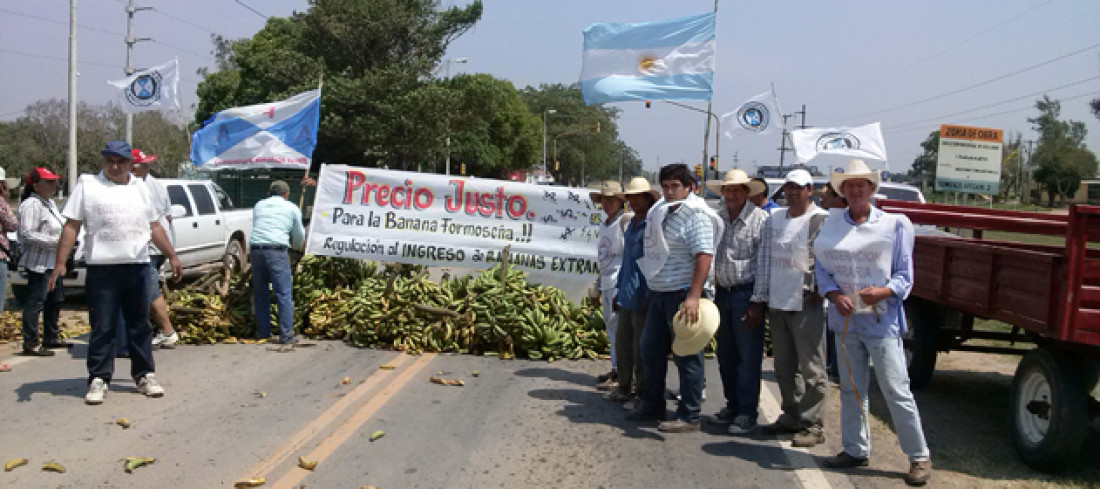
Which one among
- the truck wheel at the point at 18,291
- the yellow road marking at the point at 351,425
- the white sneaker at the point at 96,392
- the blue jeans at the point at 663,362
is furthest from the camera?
the truck wheel at the point at 18,291

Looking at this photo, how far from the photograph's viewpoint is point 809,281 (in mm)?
5844

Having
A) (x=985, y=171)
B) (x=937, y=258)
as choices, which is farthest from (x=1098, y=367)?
(x=985, y=171)

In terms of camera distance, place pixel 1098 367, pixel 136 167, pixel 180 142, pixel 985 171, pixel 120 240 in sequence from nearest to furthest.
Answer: pixel 1098 367, pixel 120 240, pixel 136 167, pixel 985 171, pixel 180 142

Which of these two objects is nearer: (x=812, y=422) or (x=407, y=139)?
(x=812, y=422)

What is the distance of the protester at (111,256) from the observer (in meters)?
6.38

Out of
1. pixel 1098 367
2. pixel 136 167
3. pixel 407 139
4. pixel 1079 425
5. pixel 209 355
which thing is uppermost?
pixel 407 139

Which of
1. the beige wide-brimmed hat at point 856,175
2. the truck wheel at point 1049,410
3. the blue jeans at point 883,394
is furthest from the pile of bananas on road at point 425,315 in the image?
the truck wheel at point 1049,410

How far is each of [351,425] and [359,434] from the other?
0.22 metres

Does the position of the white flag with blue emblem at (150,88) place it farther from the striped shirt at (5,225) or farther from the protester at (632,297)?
the protester at (632,297)

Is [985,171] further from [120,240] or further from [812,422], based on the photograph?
[120,240]

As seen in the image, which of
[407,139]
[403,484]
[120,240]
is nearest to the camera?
[403,484]

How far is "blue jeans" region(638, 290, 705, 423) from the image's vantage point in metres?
5.96

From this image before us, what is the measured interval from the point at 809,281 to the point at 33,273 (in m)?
7.46

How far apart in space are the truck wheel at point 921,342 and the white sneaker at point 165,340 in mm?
7402
